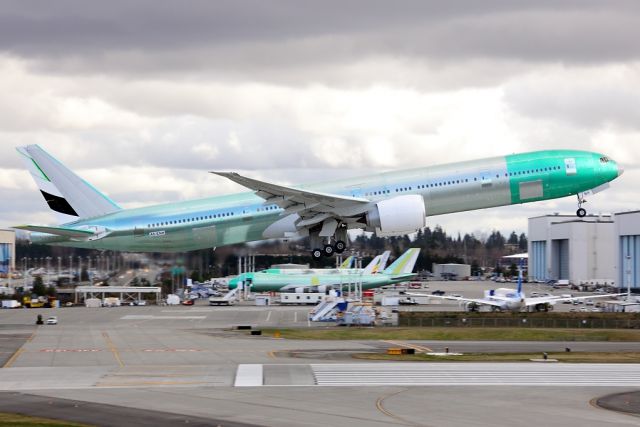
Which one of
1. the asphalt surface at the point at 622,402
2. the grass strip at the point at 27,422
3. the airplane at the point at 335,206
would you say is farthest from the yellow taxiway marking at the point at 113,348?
the asphalt surface at the point at 622,402

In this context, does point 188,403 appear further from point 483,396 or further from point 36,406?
point 483,396

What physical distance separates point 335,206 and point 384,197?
10.9ft

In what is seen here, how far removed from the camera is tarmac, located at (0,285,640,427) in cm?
4056

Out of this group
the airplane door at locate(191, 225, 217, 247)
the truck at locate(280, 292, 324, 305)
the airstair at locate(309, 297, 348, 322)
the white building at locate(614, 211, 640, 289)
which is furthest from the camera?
the white building at locate(614, 211, 640, 289)

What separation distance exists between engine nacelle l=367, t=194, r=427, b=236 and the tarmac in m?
8.85

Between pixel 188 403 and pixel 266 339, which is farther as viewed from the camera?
pixel 266 339

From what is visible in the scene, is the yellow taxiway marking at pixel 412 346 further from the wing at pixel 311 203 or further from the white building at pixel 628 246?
the white building at pixel 628 246

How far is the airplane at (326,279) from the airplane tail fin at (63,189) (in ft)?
220

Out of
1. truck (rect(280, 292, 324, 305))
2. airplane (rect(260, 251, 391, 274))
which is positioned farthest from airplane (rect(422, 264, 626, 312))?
airplane (rect(260, 251, 391, 274))

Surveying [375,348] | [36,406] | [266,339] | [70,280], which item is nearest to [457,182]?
[375,348]

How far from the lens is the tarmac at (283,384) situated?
40.6 metres

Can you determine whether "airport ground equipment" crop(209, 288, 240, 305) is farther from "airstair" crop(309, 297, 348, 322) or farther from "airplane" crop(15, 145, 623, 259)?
"airplane" crop(15, 145, 623, 259)

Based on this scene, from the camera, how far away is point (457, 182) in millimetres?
66125

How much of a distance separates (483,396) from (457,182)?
73.0ft
